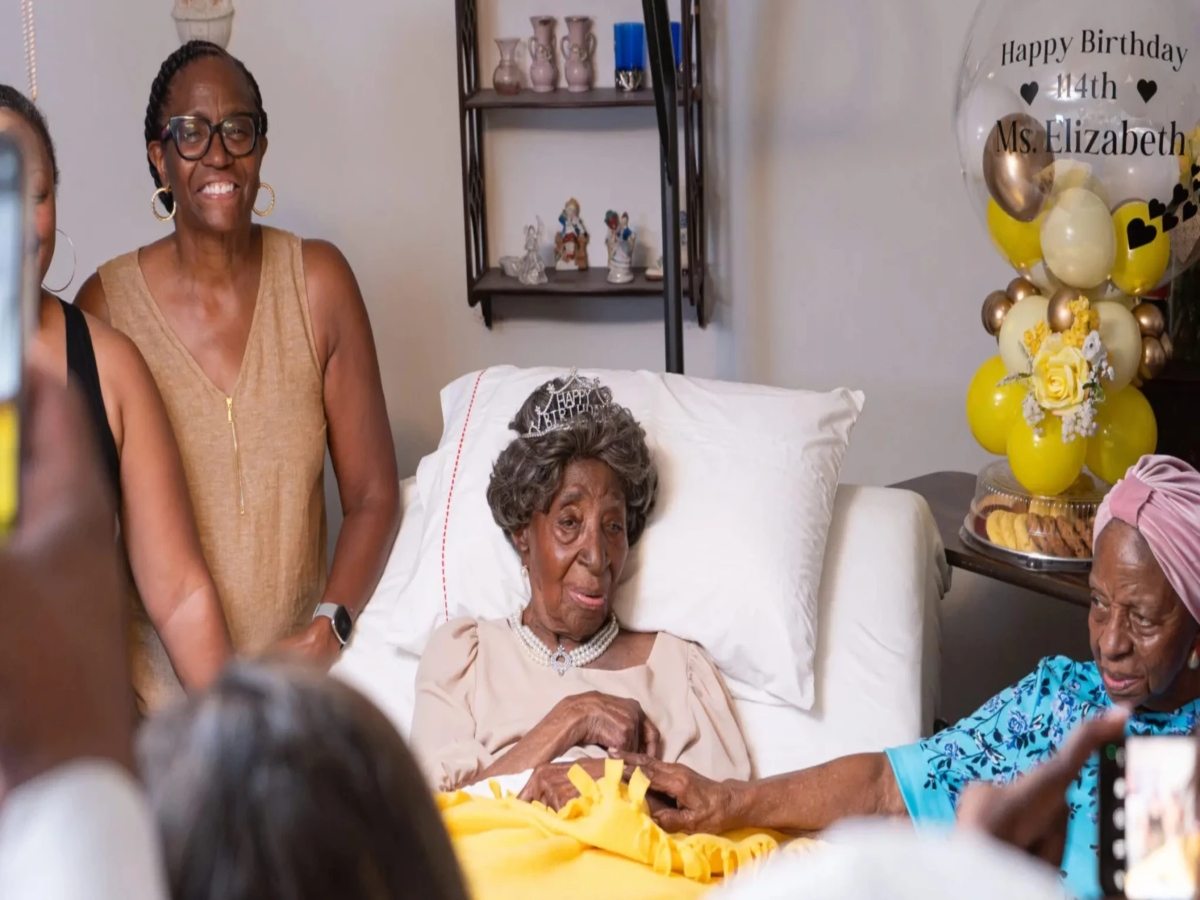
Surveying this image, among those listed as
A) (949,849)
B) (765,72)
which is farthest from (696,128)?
(949,849)

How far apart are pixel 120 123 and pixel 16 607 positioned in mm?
3109

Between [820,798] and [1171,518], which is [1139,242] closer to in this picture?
[1171,518]

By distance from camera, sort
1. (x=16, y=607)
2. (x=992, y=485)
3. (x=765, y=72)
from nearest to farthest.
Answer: (x=16, y=607) < (x=992, y=485) < (x=765, y=72)

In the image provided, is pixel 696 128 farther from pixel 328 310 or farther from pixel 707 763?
pixel 707 763

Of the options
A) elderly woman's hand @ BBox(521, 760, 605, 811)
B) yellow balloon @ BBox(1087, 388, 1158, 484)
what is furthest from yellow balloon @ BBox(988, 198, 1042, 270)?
elderly woman's hand @ BBox(521, 760, 605, 811)

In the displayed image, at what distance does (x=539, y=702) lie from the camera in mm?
2018

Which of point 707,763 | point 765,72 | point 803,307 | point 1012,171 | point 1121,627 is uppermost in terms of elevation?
point 765,72

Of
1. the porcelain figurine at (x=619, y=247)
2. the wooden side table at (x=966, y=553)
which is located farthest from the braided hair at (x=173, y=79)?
the wooden side table at (x=966, y=553)

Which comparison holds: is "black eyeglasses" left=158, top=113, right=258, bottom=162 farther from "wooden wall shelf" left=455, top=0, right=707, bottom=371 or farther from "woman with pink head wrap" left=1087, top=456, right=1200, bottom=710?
"woman with pink head wrap" left=1087, top=456, right=1200, bottom=710

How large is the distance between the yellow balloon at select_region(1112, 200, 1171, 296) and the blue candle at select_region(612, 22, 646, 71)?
1.18m

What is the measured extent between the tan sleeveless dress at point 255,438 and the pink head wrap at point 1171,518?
4.33 ft

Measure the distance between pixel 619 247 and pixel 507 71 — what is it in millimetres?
424

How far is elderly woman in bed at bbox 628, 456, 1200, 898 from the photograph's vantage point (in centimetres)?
162

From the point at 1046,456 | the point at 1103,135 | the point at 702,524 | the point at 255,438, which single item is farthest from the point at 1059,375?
the point at 255,438
